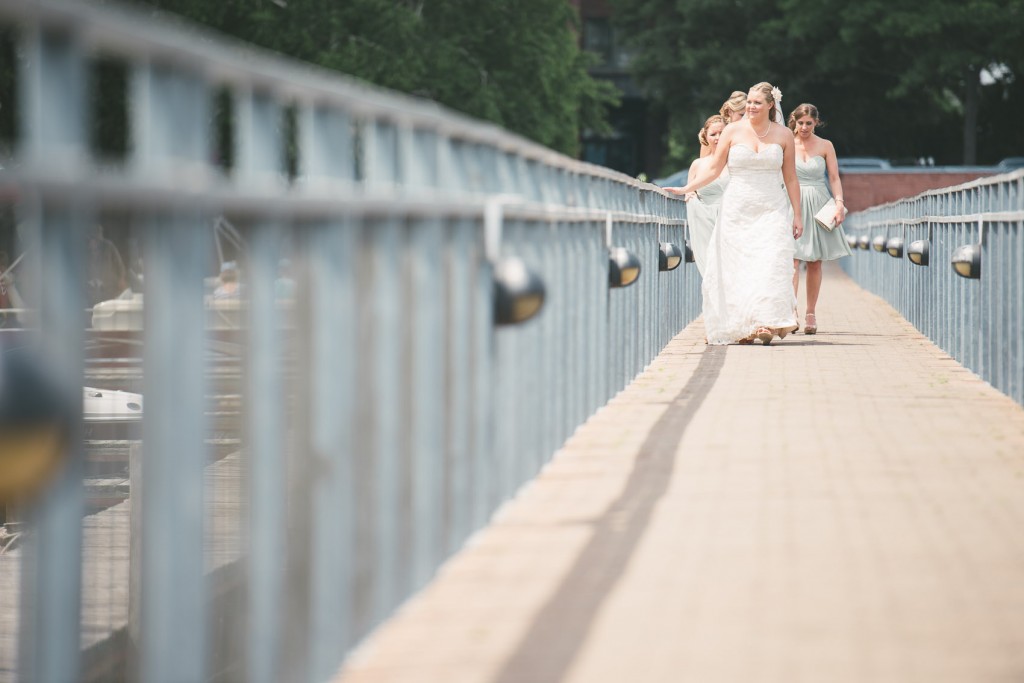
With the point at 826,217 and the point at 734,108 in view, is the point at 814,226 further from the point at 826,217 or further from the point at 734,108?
the point at 734,108

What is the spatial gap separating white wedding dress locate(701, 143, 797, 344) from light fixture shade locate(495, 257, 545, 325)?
28.1 ft

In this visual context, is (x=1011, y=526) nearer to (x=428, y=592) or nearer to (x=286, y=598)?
(x=428, y=592)

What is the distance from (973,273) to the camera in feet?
36.5

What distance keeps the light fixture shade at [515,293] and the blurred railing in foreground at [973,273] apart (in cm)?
462

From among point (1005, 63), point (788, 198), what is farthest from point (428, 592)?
point (1005, 63)

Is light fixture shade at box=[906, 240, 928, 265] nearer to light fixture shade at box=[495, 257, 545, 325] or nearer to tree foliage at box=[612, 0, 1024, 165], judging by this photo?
light fixture shade at box=[495, 257, 545, 325]

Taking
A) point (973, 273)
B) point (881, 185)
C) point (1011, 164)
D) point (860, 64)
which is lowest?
point (973, 273)

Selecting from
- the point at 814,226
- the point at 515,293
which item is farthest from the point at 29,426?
the point at 814,226

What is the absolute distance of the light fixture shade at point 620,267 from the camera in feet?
31.7

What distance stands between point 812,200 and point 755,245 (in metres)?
2.74

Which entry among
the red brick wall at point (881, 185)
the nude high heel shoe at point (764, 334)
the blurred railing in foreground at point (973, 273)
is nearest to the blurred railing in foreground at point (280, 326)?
the blurred railing in foreground at point (973, 273)

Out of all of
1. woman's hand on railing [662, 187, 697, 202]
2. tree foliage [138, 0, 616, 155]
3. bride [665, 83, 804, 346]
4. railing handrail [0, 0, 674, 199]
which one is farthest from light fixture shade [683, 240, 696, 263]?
tree foliage [138, 0, 616, 155]

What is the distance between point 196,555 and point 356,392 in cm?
110

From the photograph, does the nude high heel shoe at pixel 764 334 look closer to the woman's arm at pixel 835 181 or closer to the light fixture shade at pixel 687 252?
the woman's arm at pixel 835 181
